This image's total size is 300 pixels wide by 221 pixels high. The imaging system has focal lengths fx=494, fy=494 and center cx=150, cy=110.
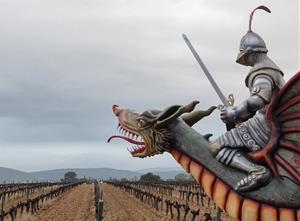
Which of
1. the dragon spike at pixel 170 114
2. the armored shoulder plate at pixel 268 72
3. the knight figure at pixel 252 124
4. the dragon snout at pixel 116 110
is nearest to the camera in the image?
the knight figure at pixel 252 124

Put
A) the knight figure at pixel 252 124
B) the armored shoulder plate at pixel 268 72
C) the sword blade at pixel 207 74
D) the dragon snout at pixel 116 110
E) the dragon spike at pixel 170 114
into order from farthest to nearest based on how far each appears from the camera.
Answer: the dragon snout at pixel 116 110, the sword blade at pixel 207 74, the dragon spike at pixel 170 114, the armored shoulder plate at pixel 268 72, the knight figure at pixel 252 124

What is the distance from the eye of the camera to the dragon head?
4.12 metres

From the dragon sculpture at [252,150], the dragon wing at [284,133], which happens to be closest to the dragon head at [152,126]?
the dragon sculpture at [252,150]

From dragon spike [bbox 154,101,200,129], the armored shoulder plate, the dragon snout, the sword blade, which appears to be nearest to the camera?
the armored shoulder plate

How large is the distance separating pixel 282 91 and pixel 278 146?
42 centimetres

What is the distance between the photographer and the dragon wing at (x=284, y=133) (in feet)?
12.2

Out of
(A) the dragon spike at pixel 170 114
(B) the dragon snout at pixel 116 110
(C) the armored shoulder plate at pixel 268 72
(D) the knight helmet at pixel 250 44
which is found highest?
(D) the knight helmet at pixel 250 44

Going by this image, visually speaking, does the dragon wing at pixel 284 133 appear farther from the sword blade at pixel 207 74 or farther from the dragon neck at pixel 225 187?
the sword blade at pixel 207 74

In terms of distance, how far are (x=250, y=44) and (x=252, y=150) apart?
2.92 ft

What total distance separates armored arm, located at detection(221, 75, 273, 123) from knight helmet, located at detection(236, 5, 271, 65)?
0.29 metres

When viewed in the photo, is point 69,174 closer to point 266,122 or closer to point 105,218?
point 105,218

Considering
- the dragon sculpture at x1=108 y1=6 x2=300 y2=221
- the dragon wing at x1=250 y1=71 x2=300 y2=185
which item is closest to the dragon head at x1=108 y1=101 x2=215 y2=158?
the dragon sculpture at x1=108 y1=6 x2=300 y2=221

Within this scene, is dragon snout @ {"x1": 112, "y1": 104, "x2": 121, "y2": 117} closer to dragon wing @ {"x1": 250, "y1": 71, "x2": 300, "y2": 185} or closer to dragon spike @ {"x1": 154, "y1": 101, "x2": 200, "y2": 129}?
dragon spike @ {"x1": 154, "y1": 101, "x2": 200, "y2": 129}

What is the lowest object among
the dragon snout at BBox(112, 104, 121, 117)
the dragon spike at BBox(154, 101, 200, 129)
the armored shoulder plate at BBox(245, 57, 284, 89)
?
the dragon spike at BBox(154, 101, 200, 129)
